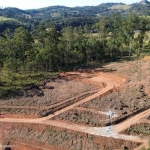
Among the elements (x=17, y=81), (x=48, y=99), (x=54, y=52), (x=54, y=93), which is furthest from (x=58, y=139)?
(x=54, y=52)

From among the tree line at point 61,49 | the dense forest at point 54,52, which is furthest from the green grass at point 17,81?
the tree line at point 61,49

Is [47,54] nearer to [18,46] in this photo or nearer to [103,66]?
[18,46]

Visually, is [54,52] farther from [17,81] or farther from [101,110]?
[101,110]

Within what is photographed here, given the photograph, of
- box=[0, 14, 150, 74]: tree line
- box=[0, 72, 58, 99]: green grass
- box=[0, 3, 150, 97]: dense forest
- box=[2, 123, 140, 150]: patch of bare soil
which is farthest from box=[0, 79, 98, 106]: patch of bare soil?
box=[0, 14, 150, 74]: tree line

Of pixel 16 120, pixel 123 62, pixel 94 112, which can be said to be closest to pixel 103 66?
pixel 123 62

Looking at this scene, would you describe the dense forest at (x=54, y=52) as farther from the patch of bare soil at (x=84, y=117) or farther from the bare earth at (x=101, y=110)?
the patch of bare soil at (x=84, y=117)

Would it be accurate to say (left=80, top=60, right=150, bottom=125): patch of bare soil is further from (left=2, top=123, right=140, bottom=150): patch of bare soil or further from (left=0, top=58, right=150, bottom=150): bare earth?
(left=2, top=123, right=140, bottom=150): patch of bare soil
